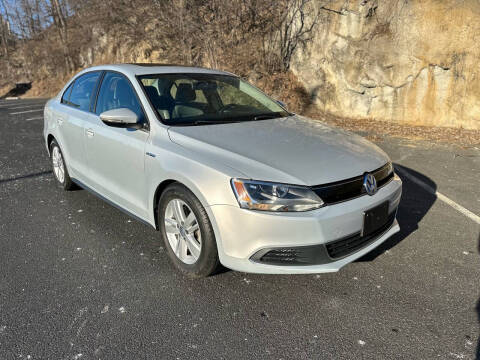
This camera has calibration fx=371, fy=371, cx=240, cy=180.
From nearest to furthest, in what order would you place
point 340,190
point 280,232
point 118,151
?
point 280,232
point 340,190
point 118,151

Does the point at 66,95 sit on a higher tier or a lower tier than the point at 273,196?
higher

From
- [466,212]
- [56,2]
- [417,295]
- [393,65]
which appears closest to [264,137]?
[417,295]

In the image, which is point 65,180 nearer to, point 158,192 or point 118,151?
point 118,151

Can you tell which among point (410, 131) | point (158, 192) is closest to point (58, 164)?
point (158, 192)

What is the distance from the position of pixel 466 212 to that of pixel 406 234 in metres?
1.11

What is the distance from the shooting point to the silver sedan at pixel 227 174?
2.42 m

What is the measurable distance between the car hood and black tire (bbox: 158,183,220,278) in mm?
331

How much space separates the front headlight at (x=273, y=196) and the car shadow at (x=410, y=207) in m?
1.11

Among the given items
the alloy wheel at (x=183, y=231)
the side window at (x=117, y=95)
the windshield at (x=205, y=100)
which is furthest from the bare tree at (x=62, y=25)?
the alloy wheel at (x=183, y=231)

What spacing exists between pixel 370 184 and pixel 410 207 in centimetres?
193

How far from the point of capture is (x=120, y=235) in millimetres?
3650

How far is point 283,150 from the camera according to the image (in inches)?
110

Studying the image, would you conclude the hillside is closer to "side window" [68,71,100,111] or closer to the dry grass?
the dry grass

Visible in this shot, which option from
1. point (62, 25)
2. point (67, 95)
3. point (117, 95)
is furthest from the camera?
point (62, 25)
